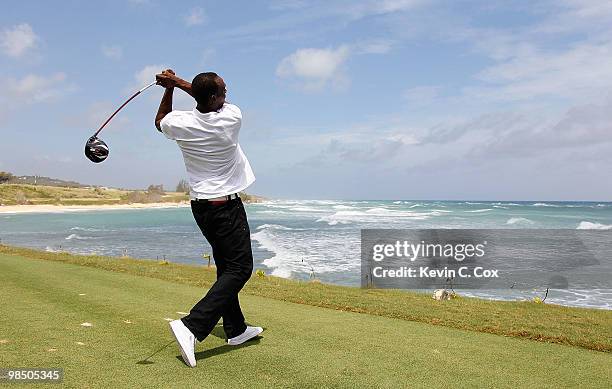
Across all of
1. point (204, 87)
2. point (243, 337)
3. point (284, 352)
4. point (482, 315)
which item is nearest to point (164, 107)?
point (204, 87)

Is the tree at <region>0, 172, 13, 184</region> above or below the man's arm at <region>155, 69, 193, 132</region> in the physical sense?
above

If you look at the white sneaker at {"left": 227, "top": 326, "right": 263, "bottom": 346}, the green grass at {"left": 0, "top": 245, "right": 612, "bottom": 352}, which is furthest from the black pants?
the green grass at {"left": 0, "top": 245, "right": 612, "bottom": 352}

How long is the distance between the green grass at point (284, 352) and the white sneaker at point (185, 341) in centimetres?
8

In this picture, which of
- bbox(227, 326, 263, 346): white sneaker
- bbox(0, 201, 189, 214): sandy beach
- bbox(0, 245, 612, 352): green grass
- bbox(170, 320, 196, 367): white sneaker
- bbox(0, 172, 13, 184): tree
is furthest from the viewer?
bbox(0, 172, 13, 184): tree

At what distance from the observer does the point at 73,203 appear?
11794cm

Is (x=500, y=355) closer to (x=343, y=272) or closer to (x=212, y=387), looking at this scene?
(x=212, y=387)

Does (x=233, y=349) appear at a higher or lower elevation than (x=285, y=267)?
higher

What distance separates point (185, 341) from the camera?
399 centimetres

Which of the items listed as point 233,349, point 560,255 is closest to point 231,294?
point 233,349

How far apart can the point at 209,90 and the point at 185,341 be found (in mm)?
1928

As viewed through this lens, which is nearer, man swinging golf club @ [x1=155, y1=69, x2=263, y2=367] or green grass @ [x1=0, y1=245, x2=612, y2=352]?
man swinging golf club @ [x1=155, y1=69, x2=263, y2=367]

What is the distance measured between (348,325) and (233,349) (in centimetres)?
162

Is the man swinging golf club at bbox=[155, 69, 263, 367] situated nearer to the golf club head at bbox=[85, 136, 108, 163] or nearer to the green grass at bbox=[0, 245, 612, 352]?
the golf club head at bbox=[85, 136, 108, 163]

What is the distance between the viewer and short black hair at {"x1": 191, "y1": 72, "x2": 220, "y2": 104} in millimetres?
4191
